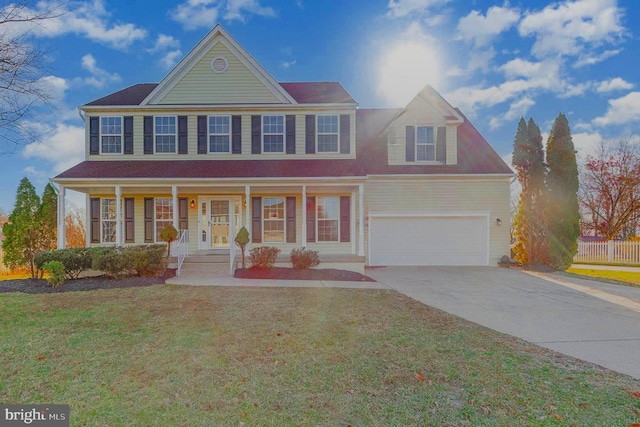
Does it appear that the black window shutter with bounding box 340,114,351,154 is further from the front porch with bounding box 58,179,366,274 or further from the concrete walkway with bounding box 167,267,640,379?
the concrete walkway with bounding box 167,267,640,379

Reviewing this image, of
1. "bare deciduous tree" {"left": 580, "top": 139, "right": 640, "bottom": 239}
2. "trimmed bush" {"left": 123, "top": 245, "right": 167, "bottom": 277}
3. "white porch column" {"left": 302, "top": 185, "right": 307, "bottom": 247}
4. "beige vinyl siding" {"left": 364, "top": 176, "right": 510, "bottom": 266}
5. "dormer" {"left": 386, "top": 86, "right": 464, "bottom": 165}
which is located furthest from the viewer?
"bare deciduous tree" {"left": 580, "top": 139, "right": 640, "bottom": 239}

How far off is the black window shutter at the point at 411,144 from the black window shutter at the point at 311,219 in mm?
4368

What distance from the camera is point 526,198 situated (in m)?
13.9

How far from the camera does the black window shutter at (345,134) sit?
1348 cm

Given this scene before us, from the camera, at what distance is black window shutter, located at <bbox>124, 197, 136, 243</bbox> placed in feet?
43.7

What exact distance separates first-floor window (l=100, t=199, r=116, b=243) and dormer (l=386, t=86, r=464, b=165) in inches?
443

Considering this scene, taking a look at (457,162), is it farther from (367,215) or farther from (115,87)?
(115,87)

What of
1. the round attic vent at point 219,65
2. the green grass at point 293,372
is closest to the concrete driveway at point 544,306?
the green grass at point 293,372

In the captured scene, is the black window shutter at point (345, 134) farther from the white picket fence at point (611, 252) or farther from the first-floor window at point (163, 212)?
the white picket fence at point (611, 252)

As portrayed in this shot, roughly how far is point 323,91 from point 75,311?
11886 mm

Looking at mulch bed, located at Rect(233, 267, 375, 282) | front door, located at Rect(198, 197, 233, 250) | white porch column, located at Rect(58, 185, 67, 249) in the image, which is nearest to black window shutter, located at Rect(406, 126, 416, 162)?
mulch bed, located at Rect(233, 267, 375, 282)

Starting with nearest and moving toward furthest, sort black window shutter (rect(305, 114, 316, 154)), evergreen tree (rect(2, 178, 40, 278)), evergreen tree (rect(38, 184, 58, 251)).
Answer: evergreen tree (rect(2, 178, 40, 278)) < evergreen tree (rect(38, 184, 58, 251)) < black window shutter (rect(305, 114, 316, 154))

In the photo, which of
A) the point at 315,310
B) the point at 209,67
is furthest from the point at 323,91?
the point at 315,310

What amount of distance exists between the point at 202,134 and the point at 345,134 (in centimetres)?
559
